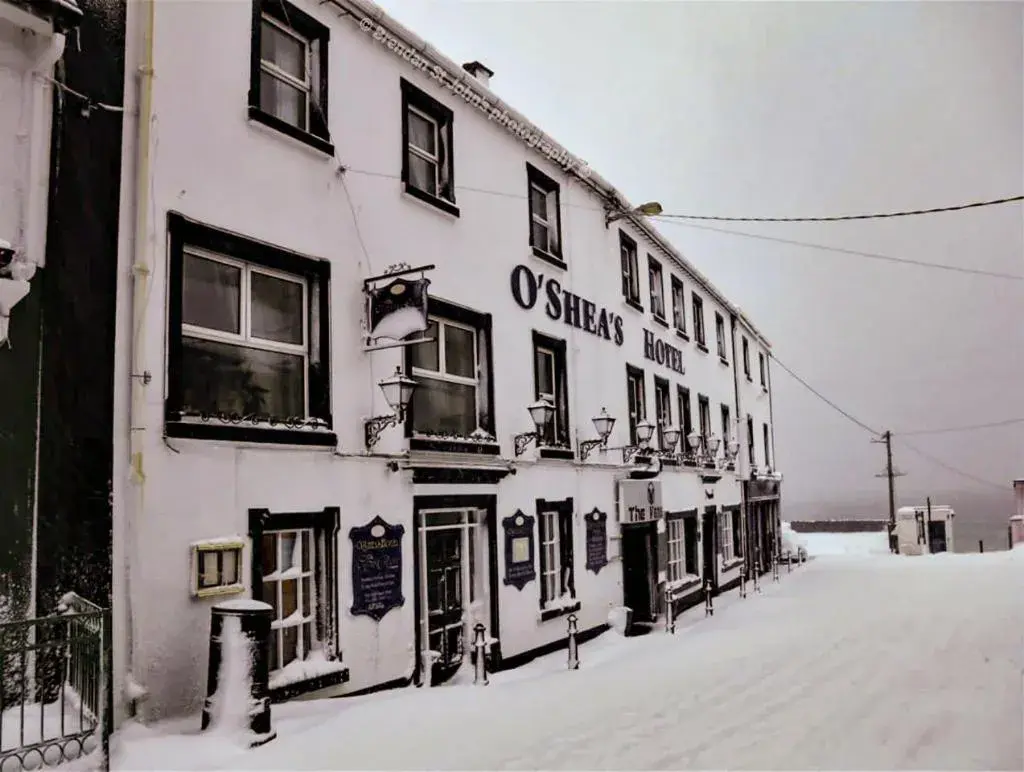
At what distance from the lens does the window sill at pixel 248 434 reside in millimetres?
6648

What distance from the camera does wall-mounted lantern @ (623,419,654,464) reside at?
1523 cm

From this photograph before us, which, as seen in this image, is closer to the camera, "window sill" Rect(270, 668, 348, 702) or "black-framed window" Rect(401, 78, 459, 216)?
"window sill" Rect(270, 668, 348, 702)

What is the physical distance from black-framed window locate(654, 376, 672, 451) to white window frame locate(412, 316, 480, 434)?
7464 millimetres

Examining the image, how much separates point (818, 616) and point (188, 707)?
11978 mm

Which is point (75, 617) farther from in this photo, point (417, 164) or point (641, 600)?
point (641, 600)

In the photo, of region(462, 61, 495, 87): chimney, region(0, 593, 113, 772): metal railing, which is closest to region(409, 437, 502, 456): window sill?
region(0, 593, 113, 772): metal railing

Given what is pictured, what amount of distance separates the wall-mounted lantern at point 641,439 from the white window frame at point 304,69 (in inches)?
350

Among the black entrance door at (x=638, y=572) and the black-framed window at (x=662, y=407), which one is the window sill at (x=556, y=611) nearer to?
the black entrance door at (x=638, y=572)

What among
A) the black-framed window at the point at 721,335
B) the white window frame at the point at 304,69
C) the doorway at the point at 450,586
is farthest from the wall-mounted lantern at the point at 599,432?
the black-framed window at the point at 721,335

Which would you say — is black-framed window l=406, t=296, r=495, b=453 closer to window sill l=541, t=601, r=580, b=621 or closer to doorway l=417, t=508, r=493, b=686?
doorway l=417, t=508, r=493, b=686

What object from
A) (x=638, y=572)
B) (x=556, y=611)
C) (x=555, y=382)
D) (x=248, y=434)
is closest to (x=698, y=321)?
(x=638, y=572)

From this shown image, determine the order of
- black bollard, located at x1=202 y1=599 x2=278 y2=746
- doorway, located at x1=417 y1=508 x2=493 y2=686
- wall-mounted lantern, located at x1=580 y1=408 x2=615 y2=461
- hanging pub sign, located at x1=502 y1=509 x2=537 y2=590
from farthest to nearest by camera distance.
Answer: wall-mounted lantern, located at x1=580 y1=408 x2=615 y2=461, hanging pub sign, located at x1=502 y1=509 x2=537 y2=590, doorway, located at x1=417 y1=508 x2=493 y2=686, black bollard, located at x1=202 y1=599 x2=278 y2=746

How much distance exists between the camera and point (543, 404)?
11695 mm

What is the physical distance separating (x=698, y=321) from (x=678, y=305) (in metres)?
1.94
